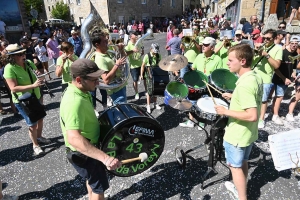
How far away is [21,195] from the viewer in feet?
9.57

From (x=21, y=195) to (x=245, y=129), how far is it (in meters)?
3.03

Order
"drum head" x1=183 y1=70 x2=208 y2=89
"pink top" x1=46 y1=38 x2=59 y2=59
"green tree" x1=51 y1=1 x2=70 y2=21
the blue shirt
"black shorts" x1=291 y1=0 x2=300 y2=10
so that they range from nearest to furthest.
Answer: "drum head" x1=183 y1=70 x2=208 y2=89, the blue shirt, "pink top" x1=46 y1=38 x2=59 y2=59, "black shorts" x1=291 y1=0 x2=300 y2=10, "green tree" x1=51 y1=1 x2=70 y2=21

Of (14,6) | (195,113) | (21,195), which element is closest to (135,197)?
(195,113)

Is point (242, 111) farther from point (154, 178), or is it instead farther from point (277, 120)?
point (277, 120)

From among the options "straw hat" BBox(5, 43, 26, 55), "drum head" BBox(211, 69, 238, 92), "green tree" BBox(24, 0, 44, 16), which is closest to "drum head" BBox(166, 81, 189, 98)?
"drum head" BBox(211, 69, 238, 92)

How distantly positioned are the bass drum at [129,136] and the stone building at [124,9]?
27924mm

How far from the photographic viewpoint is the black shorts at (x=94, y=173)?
2.06 metres

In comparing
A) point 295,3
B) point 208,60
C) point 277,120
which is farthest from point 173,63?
point 295,3

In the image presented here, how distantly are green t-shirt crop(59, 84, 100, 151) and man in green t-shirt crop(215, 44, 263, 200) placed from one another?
1.27 meters

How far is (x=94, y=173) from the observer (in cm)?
208

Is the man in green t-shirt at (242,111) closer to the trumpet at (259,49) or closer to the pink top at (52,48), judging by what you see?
the trumpet at (259,49)

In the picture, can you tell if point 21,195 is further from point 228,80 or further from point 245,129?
point 228,80

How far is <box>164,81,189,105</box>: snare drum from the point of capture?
358 centimetres

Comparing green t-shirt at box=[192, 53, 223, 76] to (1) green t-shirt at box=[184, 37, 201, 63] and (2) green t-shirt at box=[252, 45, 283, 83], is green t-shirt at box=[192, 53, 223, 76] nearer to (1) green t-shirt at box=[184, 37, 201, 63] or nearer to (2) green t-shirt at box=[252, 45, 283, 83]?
(2) green t-shirt at box=[252, 45, 283, 83]
